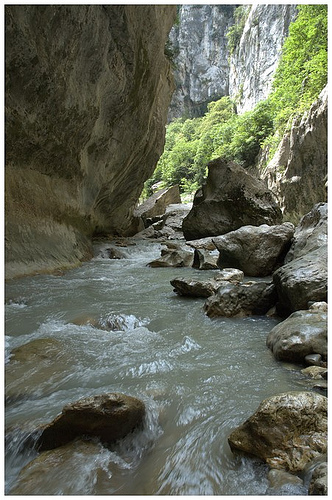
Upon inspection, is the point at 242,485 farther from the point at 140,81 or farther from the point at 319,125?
the point at 319,125

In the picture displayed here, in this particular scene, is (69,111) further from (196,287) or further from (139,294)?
(196,287)

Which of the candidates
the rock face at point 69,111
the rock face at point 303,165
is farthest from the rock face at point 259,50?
the rock face at point 69,111

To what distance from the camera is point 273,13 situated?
36.2 metres

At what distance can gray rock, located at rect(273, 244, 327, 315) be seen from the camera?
142 inches

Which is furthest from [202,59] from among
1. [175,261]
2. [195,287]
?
[195,287]

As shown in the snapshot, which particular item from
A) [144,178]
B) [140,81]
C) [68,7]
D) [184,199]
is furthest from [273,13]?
[68,7]

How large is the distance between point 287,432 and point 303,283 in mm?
2384

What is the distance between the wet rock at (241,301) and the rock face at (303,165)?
1073cm

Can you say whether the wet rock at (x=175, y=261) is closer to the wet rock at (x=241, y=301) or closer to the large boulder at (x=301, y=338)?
the wet rock at (x=241, y=301)

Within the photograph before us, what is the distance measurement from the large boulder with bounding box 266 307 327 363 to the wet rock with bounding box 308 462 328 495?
4.28 feet

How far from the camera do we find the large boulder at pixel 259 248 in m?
6.75

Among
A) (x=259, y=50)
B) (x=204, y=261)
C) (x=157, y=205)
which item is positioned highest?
(x=259, y=50)

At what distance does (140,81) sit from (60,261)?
5696 mm

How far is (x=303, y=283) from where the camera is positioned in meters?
3.72
